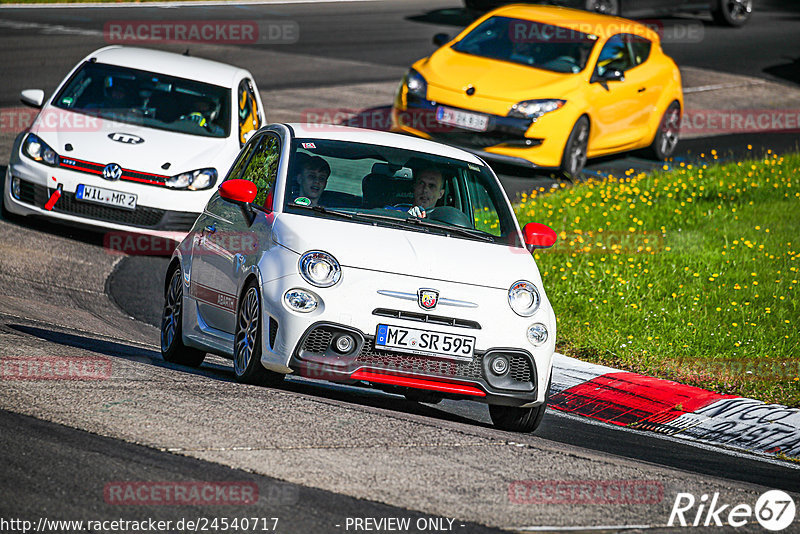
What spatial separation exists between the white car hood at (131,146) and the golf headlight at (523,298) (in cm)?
589

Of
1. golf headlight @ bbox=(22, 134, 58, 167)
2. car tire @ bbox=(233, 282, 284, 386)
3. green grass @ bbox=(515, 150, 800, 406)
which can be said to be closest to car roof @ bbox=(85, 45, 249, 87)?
golf headlight @ bbox=(22, 134, 58, 167)

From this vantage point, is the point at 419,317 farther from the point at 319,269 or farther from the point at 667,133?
the point at 667,133

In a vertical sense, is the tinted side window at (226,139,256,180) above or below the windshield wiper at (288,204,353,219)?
below

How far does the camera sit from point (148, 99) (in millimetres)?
13516

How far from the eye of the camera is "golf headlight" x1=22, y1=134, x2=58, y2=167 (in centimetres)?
1245

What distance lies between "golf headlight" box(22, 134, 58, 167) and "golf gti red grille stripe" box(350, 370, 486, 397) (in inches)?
247

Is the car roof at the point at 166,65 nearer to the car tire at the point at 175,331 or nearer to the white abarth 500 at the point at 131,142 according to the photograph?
the white abarth 500 at the point at 131,142

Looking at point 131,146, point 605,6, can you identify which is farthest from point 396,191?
point 605,6

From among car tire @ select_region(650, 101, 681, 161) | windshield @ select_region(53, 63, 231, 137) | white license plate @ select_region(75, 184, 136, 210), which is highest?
windshield @ select_region(53, 63, 231, 137)

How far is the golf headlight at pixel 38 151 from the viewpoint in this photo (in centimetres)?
1245

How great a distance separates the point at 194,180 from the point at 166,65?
1.88 metres

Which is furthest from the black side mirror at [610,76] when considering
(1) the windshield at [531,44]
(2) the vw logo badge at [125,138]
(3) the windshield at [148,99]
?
(2) the vw logo badge at [125,138]

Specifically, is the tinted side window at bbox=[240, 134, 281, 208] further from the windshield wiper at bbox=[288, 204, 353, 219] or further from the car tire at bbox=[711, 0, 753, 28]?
the car tire at bbox=[711, 0, 753, 28]

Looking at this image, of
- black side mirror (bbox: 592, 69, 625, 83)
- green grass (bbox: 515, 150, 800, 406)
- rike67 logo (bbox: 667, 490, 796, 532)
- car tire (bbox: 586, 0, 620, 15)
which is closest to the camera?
rike67 logo (bbox: 667, 490, 796, 532)
